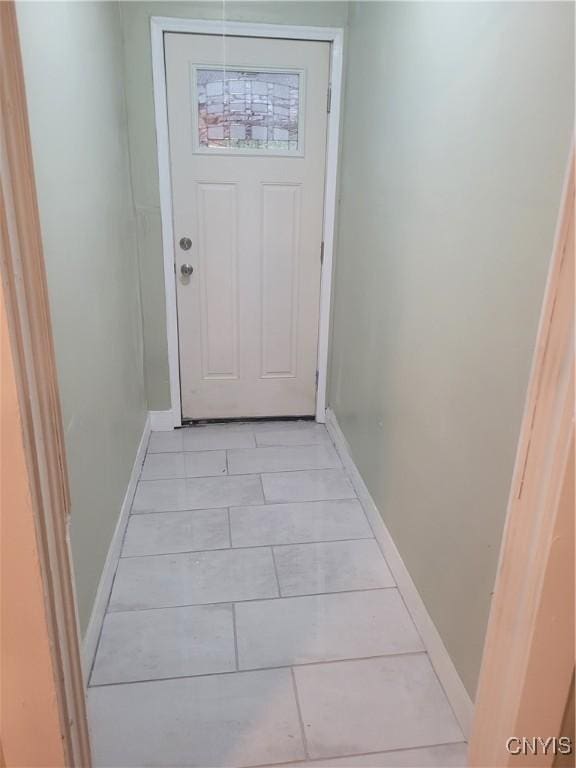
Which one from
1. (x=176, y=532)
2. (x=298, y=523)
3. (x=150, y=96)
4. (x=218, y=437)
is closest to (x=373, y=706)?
(x=298, y=523)

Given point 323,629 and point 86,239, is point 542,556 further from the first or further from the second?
point 86,239

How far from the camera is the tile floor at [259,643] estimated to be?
56.2 inches

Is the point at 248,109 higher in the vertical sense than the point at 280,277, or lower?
higher

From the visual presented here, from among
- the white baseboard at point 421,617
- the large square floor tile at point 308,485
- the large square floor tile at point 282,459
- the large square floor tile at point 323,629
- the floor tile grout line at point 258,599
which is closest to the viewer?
the white baseboard at point 421,617

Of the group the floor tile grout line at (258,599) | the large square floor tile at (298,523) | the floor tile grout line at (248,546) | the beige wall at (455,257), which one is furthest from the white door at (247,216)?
the floor tile grout line at (258,599)

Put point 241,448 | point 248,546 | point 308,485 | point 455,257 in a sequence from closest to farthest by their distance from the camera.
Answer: point 455,257
point 248,546
point 308,485
point 241,448

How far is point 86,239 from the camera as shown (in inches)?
70.8

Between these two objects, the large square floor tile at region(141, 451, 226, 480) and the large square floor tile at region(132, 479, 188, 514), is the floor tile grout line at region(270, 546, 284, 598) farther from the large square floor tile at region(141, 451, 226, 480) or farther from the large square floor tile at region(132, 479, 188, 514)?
the large square floor tile at region(141, 451, 226, 480)

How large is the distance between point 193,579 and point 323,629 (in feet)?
1.68

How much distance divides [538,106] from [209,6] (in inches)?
80.7

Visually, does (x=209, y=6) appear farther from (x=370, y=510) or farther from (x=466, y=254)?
(x=370, y=510)

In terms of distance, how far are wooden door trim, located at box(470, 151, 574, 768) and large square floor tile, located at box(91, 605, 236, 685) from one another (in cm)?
94

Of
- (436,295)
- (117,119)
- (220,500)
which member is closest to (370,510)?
(220,500)

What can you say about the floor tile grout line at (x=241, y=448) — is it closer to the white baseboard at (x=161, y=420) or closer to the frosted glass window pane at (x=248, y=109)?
the white baseboard at (x=161, y=420)
